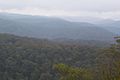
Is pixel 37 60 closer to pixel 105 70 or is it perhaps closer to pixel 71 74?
pixel 105 70

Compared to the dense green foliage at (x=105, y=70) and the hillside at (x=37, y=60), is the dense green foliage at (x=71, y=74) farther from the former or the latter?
the hillside at (x=37, y=60)

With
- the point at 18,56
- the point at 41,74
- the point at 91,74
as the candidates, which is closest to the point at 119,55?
the point at 91,74

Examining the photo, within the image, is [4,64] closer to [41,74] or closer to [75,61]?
[41,74]

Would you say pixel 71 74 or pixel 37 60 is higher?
pixel 71 74

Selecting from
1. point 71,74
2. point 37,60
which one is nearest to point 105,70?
point 71,74

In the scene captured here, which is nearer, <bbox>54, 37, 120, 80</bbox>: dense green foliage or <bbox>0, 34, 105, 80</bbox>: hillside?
<bbox>54, 37, 120, 80</bbox>: dense green foliage

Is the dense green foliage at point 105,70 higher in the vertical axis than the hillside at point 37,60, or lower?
higher

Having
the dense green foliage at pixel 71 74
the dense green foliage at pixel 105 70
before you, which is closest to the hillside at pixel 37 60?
the dense green foliage at pixel 105 70

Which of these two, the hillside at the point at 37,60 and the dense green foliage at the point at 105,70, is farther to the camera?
the hillside at the point at 37,60

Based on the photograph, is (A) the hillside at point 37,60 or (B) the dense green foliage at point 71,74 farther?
(A) the hillside at point 37,60

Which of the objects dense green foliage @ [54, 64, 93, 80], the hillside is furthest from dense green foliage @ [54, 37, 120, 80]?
the hillside

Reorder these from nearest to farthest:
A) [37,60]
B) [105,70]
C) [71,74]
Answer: [71,74]
[105,70]
[37,60]

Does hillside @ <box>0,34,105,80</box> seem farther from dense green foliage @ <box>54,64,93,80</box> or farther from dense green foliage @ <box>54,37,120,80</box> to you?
dense green foliage @ <box>54,64,93,80</box>

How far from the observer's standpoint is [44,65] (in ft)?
195
